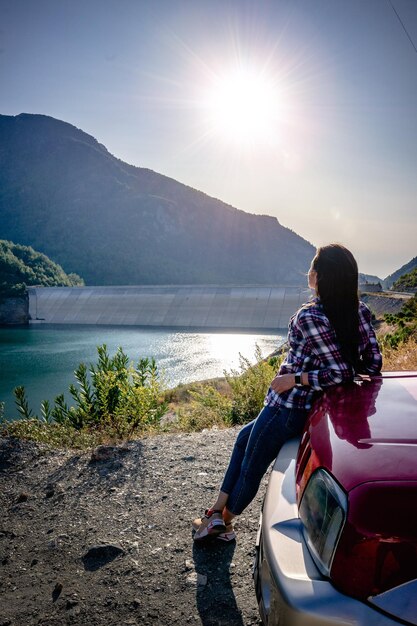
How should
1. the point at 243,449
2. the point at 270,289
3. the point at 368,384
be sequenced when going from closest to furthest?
the point at 368,384, the point at 243,449, the point at 270,289

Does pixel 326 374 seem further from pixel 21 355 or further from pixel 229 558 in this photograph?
pixel 21 355

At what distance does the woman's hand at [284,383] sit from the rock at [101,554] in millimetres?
1164

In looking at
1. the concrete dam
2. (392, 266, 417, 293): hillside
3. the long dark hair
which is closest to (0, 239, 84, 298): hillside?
the concrete dam

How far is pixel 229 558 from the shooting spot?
78.8 inches

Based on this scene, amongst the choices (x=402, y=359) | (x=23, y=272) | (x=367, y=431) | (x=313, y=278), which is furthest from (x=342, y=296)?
(x=23, y=272)

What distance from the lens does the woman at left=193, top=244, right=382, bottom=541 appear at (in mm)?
1692

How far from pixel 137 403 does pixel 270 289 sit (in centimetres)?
3002

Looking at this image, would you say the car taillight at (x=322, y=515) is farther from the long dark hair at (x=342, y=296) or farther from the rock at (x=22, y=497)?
the rock at (x=22, y=497)

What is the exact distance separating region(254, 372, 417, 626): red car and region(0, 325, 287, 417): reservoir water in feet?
44.7

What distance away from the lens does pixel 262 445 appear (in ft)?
5.82

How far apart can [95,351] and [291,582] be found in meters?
25.0

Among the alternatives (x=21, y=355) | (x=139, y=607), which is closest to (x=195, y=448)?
(x=139, y=607)

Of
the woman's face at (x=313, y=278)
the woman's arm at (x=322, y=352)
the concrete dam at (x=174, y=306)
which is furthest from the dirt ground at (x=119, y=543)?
the concrete dam at (x=174, y=306)

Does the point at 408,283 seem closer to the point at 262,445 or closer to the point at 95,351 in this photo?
the point at 95,351
